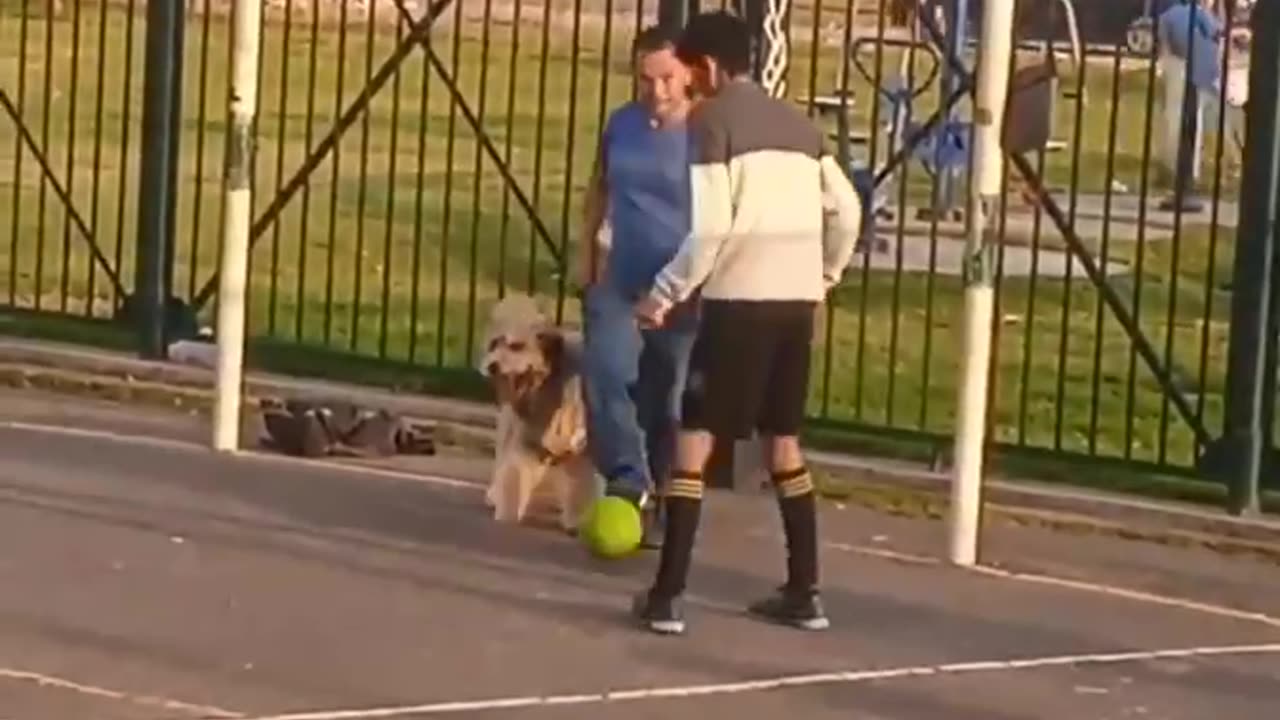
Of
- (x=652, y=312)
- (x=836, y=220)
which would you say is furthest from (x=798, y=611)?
(x=836, y=220)

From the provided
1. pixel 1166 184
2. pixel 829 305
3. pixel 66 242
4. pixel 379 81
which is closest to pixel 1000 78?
pixel 379 81

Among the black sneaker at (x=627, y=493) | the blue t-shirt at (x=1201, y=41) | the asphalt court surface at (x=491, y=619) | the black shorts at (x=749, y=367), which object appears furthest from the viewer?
the blue t-shirt at (x=1201, y=41)

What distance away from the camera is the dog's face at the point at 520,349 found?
1052cm

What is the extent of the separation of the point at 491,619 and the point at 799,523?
0.95 m

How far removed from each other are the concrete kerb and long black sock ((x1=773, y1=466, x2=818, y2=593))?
222 cm

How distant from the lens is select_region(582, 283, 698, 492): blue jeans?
10461mm

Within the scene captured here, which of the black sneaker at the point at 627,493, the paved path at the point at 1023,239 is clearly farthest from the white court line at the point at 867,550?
the paved path at the point at 1023,239

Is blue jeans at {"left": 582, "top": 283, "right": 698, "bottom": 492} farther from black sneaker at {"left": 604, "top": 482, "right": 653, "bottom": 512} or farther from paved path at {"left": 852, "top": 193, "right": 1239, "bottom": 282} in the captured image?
paved path at {"left": 852, "top": 193, "right": 1239, "bottom": 282}

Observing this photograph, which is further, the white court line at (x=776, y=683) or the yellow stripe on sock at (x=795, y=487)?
the yellow stripe on sock at (x=795, y=487)

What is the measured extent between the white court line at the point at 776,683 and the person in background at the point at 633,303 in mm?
1502

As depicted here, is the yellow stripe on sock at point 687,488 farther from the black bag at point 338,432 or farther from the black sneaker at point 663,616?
the black bag at point 338,432

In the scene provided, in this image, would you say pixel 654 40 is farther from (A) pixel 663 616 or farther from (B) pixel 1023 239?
(B) pixel 1023 239

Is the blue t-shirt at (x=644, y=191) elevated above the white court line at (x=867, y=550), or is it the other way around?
the blue t-shirt at (x=644, y=191)

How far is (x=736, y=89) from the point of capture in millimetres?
9227
